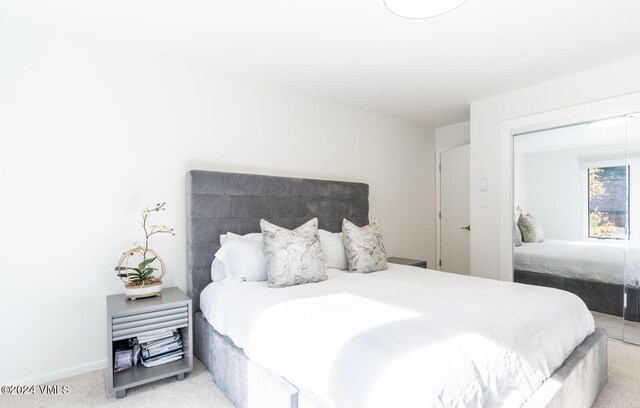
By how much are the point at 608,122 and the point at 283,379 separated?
3575mm

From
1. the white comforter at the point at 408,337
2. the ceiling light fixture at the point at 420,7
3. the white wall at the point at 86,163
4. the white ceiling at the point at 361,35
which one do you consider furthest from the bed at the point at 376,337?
the ceiling light fixture at the point at 420,7

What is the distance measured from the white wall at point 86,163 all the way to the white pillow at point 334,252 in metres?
0.93

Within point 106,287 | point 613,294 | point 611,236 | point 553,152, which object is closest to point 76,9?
point 106,287

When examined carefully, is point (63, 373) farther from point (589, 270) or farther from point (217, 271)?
point (589, 270)

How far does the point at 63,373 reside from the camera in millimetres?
2309

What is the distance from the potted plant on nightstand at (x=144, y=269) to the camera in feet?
7.57

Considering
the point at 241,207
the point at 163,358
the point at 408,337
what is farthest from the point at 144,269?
the point at 408,337

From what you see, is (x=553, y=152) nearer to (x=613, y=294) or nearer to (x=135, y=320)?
(x=613, y=294)

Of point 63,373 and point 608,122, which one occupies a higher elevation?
point 608,122

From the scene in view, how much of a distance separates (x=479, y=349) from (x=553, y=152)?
2.98m

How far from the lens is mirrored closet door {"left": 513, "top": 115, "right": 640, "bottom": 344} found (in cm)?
300

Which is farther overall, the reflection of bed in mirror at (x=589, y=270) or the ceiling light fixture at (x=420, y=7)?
the reflection of bed in mirror at (x=589, y=270)

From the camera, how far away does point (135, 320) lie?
2.13 m

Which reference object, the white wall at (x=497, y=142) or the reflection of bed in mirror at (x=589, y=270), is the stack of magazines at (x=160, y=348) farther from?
the reflection of bed in mirror at (x=589, y=270)
